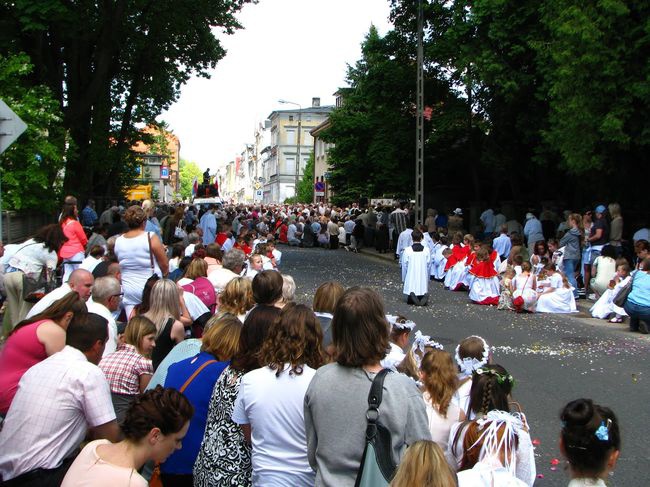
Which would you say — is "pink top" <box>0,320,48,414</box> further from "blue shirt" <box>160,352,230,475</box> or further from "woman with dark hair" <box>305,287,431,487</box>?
"woman with dark hair" <box>305,287,431,487</box>

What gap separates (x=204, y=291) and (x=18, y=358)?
3.75m

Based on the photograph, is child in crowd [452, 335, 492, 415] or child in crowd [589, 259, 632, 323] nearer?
child in crowd [452, 335, 492, 415]

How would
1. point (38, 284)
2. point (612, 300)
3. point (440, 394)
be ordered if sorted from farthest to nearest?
point (612, 300), point (38, 284), point (440, 394)

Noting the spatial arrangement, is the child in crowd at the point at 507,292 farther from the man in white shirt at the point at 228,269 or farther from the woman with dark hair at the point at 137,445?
the woman with dark hair at the point at 137,445

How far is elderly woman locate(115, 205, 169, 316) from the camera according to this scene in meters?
8.39

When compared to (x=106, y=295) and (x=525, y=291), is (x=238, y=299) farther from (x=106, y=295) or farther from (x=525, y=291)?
(x=525, y=291)

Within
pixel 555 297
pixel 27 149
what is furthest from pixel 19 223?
pixel 555 297

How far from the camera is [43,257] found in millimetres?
10398

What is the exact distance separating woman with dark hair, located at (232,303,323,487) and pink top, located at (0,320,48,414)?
1431mm

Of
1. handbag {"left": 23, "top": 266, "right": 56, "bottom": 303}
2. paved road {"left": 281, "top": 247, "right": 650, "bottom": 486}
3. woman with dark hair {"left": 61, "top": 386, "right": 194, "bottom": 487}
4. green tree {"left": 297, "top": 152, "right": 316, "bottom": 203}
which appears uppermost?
green tree {"left": 297, "top": 152, "right": 316, "bottom": 203}

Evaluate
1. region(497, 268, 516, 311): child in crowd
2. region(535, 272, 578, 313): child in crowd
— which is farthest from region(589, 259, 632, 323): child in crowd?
region(497, 268, 516, 311): child in crowd

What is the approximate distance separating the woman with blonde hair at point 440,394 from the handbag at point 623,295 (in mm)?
10253

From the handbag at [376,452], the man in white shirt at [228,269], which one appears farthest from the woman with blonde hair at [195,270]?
the handbag at [376,452]

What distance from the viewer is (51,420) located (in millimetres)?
4223
